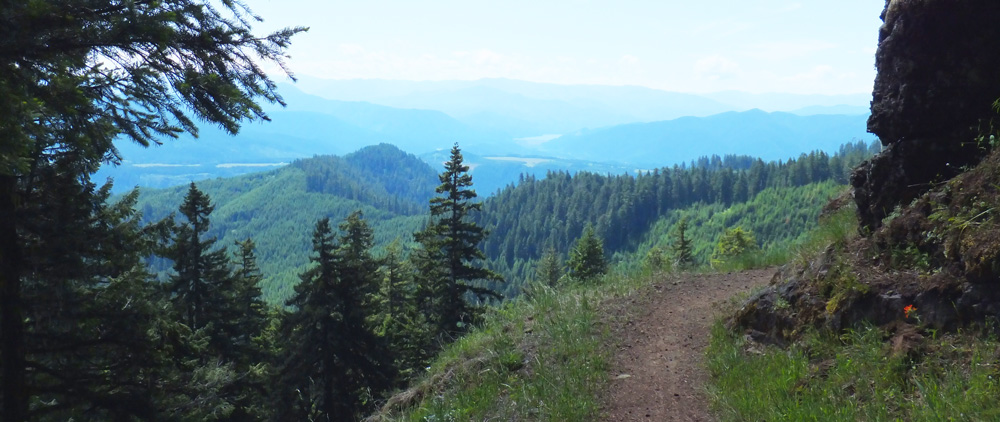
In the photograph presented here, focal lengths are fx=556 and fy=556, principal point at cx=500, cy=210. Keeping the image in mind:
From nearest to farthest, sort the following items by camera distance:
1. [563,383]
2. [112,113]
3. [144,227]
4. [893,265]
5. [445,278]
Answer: [112,113]
[893,265]
[563,383]
[144,227]
[445,278]

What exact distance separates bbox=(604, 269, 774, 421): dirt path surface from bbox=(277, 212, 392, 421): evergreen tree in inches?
505

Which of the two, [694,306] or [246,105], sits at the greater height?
[246,105]

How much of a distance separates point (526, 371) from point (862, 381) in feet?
11.8

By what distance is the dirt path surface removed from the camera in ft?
18.9

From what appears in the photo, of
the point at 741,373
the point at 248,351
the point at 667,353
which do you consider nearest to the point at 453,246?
the point at 248,351

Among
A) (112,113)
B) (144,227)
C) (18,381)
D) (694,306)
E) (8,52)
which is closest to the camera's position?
(8,52)

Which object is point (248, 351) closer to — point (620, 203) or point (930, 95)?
point (930, 95)

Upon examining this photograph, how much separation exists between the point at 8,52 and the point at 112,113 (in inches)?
34.1

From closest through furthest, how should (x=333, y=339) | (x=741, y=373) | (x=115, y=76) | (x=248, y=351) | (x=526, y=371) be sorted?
(x=115, y=76) → (x=741, y=373) → (x=526, y=371) → (x=333, y=339) → (x=248, y=351)

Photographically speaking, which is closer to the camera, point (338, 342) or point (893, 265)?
point (893, 265)

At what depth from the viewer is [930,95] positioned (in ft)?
20.5

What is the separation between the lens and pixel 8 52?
11.1ft

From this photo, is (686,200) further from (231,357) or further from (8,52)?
(8,52)

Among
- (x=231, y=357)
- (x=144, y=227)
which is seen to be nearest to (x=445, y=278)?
(x=231, y=357)
